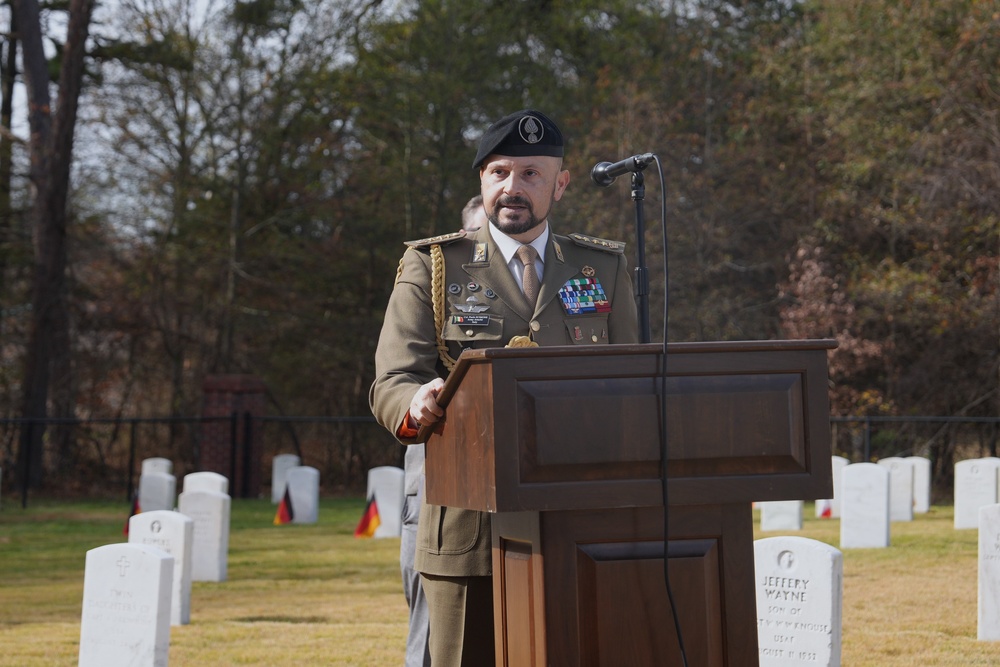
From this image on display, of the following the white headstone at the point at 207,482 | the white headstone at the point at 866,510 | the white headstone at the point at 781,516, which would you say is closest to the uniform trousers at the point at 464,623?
the white headstone at the point at 866,510

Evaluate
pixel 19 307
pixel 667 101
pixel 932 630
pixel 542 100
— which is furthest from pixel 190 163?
pixel 932 630

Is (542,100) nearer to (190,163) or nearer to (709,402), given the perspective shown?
(190,163)

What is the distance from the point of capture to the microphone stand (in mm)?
3172

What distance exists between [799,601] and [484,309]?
335 cm

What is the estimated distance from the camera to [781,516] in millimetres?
13555

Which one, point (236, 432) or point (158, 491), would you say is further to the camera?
point (236, 432)

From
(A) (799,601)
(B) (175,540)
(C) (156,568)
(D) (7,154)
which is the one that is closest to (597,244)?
(A) (799,601)

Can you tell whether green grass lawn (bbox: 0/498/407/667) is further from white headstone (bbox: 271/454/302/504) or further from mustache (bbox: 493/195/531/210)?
mustache (bbox: 493/195/531/210)

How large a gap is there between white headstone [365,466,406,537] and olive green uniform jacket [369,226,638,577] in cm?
1105

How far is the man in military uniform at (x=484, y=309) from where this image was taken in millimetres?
3201

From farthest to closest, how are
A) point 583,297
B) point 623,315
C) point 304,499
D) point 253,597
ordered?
point 304,499 → point 253,597 → point 623,315 → point 583,297

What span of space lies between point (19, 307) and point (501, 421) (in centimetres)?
2213

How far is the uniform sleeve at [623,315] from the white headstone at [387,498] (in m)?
11.0

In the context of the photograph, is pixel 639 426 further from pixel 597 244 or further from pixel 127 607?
pixel 127 607
